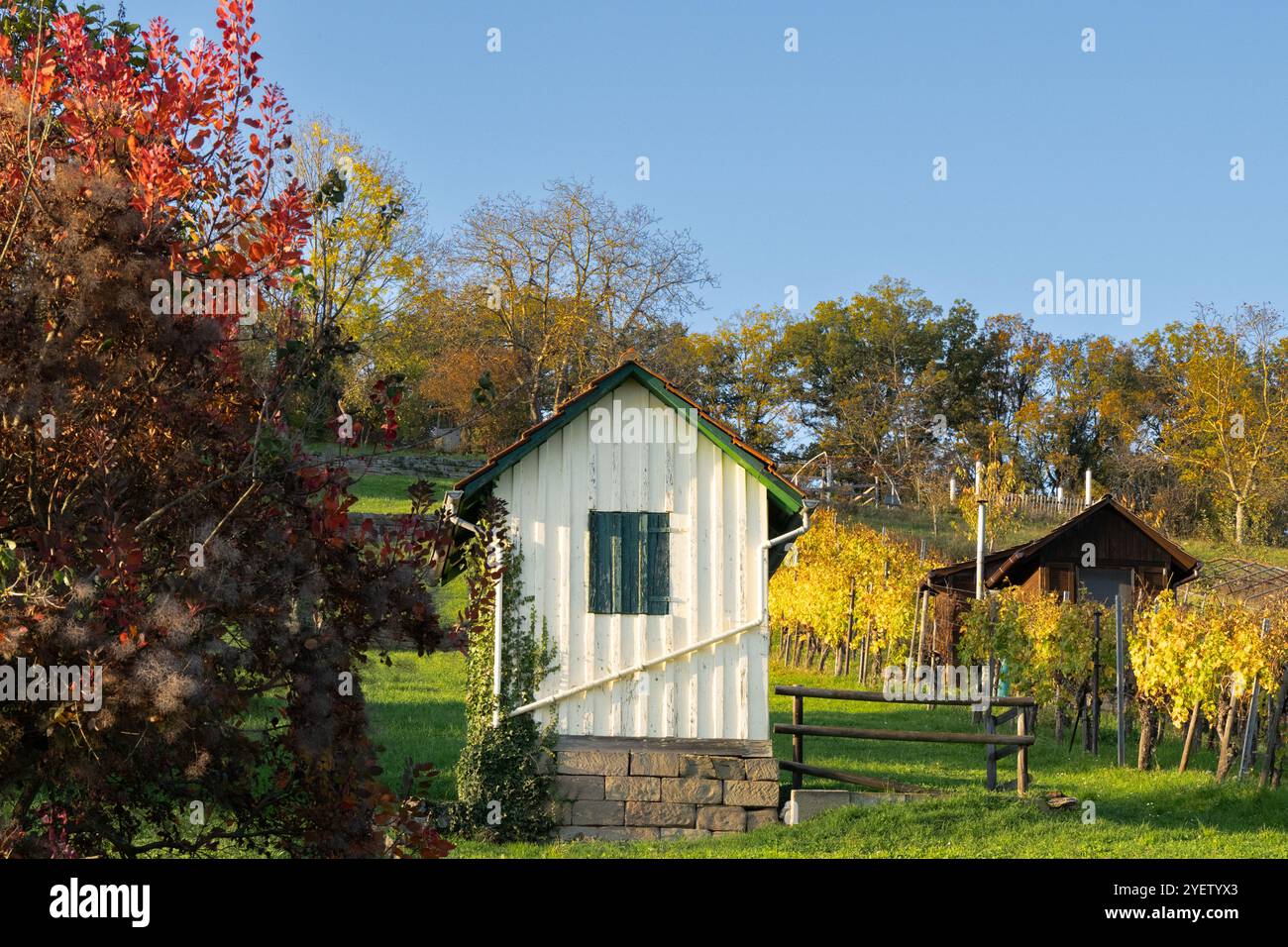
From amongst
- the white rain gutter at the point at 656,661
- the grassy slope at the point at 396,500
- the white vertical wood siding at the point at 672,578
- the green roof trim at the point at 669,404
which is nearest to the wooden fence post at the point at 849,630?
the grassy slope at the point at 396,500

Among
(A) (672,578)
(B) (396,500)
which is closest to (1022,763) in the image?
(A) (672,578)

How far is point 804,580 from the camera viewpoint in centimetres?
3228

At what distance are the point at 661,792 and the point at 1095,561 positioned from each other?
21.6 meters

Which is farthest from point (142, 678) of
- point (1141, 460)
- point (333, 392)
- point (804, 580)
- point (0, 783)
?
point (1141, 460)

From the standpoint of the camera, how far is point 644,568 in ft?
48.7

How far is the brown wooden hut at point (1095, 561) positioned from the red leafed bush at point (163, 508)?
27.3 m

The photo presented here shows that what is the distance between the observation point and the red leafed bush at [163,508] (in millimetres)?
4863

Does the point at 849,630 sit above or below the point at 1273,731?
above

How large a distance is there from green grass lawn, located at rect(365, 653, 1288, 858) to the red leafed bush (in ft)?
21.0

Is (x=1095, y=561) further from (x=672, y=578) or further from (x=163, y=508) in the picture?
(x=163, y=508)

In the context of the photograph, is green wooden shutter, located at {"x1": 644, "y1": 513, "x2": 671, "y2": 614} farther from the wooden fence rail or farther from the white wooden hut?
the wooden fence rail
